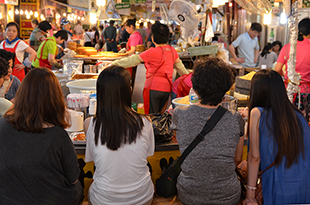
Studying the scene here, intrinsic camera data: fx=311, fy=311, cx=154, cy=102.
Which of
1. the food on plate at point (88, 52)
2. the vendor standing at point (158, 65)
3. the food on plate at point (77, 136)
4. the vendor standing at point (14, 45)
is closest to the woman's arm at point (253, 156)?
the food on plate at point (77, 136)

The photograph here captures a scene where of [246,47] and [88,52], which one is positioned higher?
[246,47]

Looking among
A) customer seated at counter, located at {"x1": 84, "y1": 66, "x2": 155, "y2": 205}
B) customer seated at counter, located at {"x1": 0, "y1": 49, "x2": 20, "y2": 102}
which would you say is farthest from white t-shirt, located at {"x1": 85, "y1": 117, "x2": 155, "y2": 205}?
customer seated at counter, located at {"x1": 0, "y1": 49, "x2": 20, "y2": 102}

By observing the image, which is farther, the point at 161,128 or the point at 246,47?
the point at 246,47

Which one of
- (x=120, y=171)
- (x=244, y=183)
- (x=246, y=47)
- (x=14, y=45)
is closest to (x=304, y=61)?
(x=244, y=183)

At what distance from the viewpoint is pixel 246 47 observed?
6332 millimetres

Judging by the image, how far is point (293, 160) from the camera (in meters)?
1.93

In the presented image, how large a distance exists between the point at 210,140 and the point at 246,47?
4.91m

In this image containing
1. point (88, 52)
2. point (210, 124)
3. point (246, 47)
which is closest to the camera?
point (210, 124)

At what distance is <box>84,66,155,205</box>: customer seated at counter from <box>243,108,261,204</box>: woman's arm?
686 millimetres

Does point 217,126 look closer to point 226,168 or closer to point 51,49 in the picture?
point 226,168

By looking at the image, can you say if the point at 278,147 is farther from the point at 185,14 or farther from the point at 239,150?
the point at 185,14

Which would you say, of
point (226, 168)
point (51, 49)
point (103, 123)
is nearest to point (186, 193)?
point (226, 168)

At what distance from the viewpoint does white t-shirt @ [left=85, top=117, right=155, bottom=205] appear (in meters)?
1.89

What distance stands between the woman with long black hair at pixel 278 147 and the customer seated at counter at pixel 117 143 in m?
0.72
